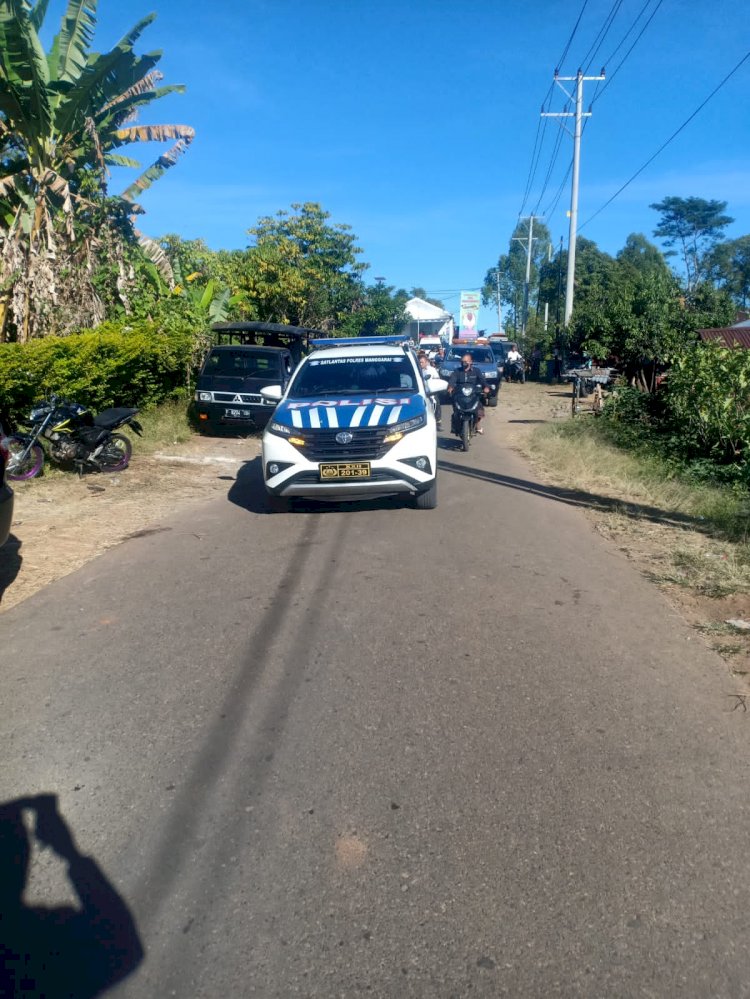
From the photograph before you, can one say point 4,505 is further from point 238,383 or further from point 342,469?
point 238,383

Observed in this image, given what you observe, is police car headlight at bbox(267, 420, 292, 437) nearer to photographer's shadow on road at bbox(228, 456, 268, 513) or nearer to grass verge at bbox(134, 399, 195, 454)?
photographer's shadow on road at bbox(228, 456, 268, 513)

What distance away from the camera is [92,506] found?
31.6ft

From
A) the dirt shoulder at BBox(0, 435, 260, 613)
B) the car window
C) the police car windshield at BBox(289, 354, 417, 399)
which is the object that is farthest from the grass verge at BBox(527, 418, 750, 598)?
the car window

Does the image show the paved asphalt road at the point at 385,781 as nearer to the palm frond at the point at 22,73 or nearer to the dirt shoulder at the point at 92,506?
the dirt shoulder at the point at 92,506

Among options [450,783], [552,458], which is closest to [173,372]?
[552,458]

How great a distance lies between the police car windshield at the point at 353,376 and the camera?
386 inches

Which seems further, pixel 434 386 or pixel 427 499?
pixel 434 386

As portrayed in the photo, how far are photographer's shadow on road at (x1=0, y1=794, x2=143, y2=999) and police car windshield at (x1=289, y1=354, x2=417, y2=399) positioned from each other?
6978mm

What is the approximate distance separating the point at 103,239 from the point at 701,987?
16286mm

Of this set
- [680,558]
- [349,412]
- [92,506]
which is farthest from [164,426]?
[680,558]

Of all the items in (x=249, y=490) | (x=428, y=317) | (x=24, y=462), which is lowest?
(x=249, y=490)

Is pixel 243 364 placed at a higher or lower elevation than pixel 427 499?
higher

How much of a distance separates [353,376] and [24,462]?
4151 mm

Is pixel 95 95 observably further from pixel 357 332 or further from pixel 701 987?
pixel 357 332
